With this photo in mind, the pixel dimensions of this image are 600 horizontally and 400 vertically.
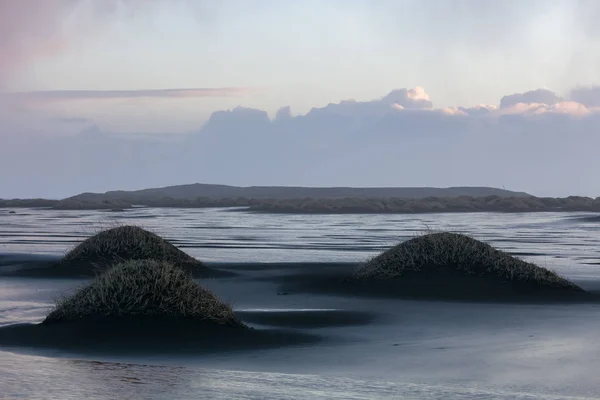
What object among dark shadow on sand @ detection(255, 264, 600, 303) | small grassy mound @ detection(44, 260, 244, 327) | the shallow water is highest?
small grassy mound @ detection(44, 260, 244, 327)

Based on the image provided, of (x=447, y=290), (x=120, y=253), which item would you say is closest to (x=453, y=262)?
(x=447, y=290)

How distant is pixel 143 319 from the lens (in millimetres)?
16641

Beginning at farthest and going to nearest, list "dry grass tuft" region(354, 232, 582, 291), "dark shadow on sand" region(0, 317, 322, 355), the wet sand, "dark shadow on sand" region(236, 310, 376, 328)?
"dry grass tuft" region(354, 232, 582, 291)
"dark shadow on sand" region(236, 310, 376, 328)
"dark shadow on sand" region(0, 317, 322, 355)
the wet sand

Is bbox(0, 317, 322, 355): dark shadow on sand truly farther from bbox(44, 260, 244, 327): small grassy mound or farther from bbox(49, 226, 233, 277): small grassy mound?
bbox(49, 226, 233, 277): small grassy mound

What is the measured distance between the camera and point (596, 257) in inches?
1389

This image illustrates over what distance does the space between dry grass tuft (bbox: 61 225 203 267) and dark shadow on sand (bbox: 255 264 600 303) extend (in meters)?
5.07

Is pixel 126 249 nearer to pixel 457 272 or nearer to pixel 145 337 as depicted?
pixel 457 272

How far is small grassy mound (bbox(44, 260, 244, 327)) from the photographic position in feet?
54.8

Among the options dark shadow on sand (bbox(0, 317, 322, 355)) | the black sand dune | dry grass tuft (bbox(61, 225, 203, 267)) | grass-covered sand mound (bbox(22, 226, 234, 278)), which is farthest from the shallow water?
dry grass tuft (bbox(61, 225, 203, 267))

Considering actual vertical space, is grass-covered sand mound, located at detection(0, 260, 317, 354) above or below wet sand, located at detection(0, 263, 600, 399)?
above

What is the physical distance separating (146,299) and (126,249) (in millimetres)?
13117

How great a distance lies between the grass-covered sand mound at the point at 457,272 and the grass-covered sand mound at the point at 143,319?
7.59 metres

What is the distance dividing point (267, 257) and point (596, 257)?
12068 millimetres

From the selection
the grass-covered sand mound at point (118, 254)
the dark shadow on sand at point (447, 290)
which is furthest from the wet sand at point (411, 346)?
the grass-covered sand mound at point (118, 254)
